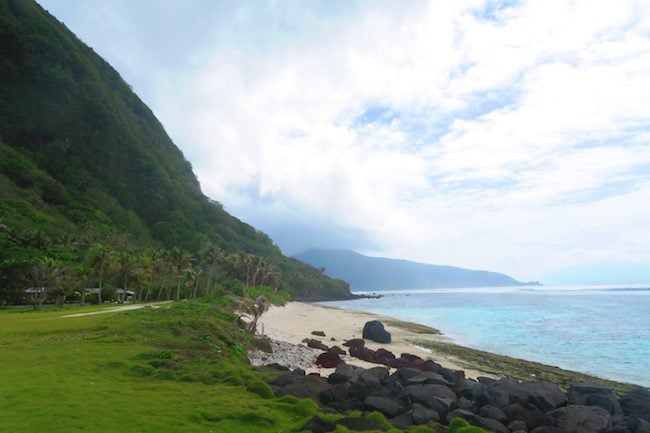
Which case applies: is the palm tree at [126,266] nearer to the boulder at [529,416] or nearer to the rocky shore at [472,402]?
the rocky shore at [472,402]

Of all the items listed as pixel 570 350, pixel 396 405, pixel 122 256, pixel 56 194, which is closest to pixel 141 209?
pixel 56 194

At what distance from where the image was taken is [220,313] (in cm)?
3775

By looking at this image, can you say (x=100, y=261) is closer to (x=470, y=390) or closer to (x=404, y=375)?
A: (x=404, y=375)

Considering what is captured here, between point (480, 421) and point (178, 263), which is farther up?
point (178, 263)

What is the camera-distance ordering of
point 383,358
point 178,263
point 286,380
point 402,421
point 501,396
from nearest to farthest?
point 402,421 < point 286,380 < point 501,396 < point 383,358 < point 178,263

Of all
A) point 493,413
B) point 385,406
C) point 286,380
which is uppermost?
point 286,380

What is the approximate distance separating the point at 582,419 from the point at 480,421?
4446 millimetres

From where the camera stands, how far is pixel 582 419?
17.4m

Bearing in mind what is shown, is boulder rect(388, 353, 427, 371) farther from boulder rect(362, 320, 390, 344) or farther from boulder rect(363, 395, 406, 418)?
boulder rect(363, 395, 406, 418)

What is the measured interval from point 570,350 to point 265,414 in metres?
43.5

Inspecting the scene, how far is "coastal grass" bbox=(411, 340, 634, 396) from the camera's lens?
1211 inches

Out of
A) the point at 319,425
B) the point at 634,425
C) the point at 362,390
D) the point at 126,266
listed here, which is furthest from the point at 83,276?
the point at 634,425

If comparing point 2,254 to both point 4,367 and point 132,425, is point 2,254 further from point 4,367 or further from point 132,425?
point 132,425

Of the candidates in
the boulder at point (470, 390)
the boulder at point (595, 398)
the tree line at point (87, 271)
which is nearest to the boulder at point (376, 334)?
the boulder at point (470, 390)
